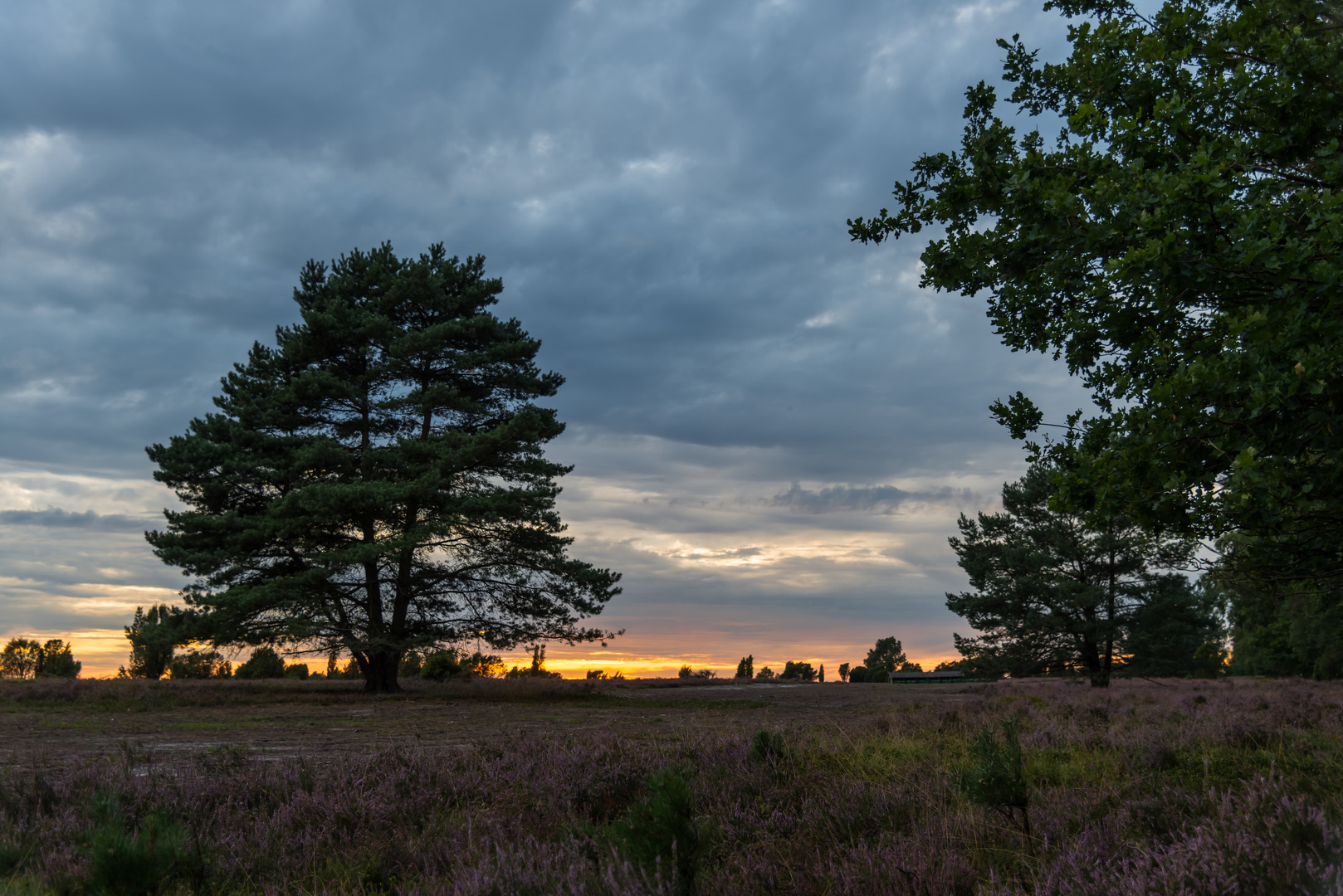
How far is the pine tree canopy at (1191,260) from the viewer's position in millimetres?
5887

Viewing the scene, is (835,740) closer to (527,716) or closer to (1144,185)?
(1144,185)

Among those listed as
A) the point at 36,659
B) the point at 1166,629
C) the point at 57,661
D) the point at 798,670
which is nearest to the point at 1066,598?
the point at 1166,629

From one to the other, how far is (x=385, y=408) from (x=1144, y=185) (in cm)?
2285

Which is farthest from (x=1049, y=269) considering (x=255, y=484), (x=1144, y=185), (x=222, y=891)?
(x=255, y=484)

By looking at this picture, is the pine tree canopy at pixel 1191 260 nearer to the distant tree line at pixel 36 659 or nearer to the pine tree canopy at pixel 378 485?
the pine tree canopy at pixel 378 485

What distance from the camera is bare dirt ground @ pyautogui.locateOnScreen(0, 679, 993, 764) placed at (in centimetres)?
987

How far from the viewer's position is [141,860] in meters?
3.33

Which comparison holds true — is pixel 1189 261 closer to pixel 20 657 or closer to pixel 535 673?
pixel 535 673

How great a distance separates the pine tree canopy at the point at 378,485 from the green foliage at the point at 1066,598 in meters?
17.2

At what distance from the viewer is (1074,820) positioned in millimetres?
4234

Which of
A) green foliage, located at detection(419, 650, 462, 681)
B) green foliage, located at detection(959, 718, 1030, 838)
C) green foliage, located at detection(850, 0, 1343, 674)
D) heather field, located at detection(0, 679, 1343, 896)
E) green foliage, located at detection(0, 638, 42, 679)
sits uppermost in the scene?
green foliage, located at detection(850, 0, 1343, 674)

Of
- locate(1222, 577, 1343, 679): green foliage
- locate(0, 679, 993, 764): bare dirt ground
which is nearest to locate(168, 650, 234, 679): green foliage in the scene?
locate(0, 679, 993, 764): bare dirt ground

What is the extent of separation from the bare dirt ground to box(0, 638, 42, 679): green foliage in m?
70.2

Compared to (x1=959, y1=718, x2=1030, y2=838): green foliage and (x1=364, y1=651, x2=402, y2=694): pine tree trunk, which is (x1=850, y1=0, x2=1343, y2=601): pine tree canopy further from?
(x1=364, y1=651, x2=402, y2=694): pine tree trunk
